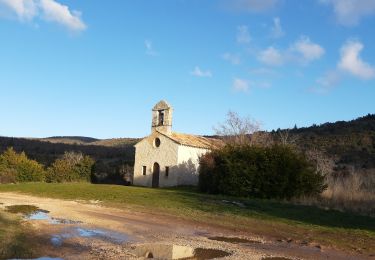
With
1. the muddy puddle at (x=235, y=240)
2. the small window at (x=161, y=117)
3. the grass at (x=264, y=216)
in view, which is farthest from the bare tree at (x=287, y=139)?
the muddy puddle at (x=235, y=240)

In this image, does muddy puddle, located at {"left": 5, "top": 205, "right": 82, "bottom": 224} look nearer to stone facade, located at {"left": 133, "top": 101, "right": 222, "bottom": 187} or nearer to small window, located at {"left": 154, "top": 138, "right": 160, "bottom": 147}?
stone facade, located at {"left": 133, "top": 101, "right": 222, "bottom": 187}

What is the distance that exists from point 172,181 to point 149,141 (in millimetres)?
4922

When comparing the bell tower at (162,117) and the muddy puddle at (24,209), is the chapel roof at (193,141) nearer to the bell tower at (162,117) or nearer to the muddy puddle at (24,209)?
the bell tower at (162,117)

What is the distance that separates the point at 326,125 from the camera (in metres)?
71.6

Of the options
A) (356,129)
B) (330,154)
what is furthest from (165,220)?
(356,129)

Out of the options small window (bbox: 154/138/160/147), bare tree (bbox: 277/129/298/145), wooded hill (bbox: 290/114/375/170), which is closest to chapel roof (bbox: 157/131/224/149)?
small window (bbox: 154/138/160/147)

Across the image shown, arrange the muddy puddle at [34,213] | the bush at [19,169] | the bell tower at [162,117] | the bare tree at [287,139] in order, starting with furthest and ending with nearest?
1. the bare tree at [287,139]
2. the bush at [19,169]
3. the bell tower at [162,117]
4. the muddy puddle at [34,213]

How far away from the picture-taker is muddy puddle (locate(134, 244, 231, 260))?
10647 mm

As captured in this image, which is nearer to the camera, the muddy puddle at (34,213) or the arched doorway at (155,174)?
the muddy puddle at (34,213)

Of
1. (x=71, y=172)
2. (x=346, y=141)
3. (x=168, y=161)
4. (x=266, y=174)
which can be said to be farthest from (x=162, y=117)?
(x=346, y=141)

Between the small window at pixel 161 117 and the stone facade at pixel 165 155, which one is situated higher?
the small window at pixel 161 117

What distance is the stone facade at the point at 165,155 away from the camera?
40219mm

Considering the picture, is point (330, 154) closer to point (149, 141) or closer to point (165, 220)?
point (149, 141)

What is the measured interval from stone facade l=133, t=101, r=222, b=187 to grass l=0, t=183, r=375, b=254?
12246 mm
